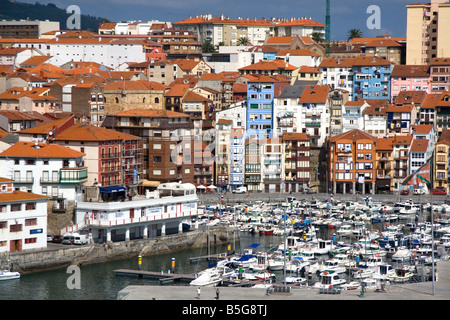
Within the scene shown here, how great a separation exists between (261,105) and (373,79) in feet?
40.4

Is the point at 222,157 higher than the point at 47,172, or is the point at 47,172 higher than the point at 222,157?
the point at 222,157

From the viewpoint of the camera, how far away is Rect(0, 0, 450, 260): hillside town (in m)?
43.8

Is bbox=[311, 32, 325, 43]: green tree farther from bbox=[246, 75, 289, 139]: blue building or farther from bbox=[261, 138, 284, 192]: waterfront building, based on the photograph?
bbox=[261, 138, 284, 192]: waterfront building

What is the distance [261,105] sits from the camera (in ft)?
215

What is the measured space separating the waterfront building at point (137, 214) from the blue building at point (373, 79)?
99.2ft

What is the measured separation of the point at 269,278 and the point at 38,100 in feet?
109

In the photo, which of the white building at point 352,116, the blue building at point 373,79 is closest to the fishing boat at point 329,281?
the white building at point 352,116

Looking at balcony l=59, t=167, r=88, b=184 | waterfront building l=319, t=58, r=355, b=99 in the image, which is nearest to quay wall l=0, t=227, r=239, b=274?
balcony l=59, t=167, r=88, b=184

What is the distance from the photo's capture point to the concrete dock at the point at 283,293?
30.7 meters

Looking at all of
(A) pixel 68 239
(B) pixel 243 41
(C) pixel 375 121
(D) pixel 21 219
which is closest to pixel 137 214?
(A) pixel 68 239

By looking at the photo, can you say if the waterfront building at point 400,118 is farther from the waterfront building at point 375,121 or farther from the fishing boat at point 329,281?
the fishing boat at point 329,281

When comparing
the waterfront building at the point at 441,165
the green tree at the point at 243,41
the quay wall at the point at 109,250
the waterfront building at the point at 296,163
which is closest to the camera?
the quay wall at the point at 109,250

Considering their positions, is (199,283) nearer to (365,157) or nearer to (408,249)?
(408,249)

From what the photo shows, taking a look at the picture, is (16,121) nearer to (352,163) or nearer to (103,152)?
(103,152)
